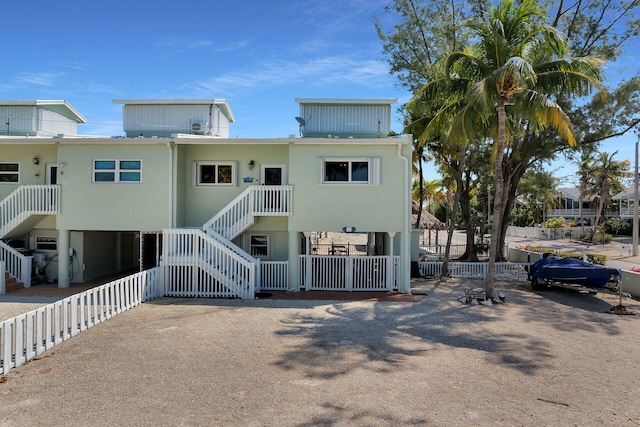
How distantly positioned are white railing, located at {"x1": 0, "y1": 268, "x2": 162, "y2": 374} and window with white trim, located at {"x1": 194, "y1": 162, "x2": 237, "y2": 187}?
3.84 m

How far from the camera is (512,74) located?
37.9 feet

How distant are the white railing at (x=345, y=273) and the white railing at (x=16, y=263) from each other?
31.2ft

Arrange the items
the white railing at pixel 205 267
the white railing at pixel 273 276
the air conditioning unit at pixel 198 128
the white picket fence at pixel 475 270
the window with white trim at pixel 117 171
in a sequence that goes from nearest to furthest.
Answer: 1. the white railing at pixel 205 267
2. the window with white trim at pixel 117 171
3. the white railing at pixel 273 276
4. the air conditioning unit at pixel 198 128
5. the white picket fence at pixel 475 270

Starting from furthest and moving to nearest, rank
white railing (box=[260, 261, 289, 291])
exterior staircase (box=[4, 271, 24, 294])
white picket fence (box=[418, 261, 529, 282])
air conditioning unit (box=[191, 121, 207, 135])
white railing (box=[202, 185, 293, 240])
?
1. white picket fence (box=[418, 261, 529, 282])
2. air conditioning unit (box=[191, 121, 207, 135])
3. white railing (box=[260, 261, 289, 291])
4. white railing (box=[202, 185, 293, 240])
5. exterior staircase (box=[4, 271, 24, 294])

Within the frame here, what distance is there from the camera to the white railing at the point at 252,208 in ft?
45.8

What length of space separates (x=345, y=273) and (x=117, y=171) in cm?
871

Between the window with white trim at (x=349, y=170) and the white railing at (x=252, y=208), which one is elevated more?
the window with white trim at (x=349, y=170)

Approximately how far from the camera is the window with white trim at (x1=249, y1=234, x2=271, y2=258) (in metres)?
15.7

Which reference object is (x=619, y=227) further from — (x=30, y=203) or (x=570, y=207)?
(x=30, y=203)

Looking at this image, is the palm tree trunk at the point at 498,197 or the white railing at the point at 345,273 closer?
the palm tree trunk at the point at 498,197

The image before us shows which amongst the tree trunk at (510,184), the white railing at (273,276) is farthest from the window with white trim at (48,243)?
the tree trunk at (510,184)

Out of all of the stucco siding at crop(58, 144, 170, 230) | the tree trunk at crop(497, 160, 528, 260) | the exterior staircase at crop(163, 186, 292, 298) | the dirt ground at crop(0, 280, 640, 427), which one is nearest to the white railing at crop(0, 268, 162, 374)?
the dirt ground at crop(0, 280, 640, 427)

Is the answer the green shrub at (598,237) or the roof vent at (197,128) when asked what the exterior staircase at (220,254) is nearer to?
the roof vent at (197,128)

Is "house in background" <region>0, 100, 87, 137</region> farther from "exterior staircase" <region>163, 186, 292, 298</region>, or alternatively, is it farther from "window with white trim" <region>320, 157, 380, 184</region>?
"window with white trim" <region>320, 157, 380, 184</region>
